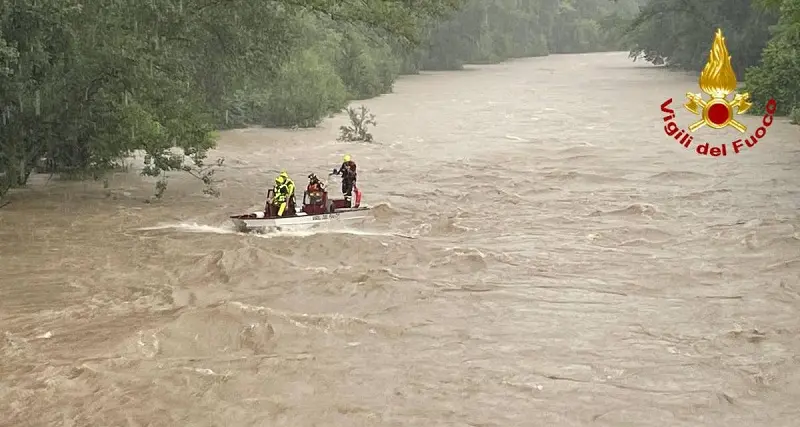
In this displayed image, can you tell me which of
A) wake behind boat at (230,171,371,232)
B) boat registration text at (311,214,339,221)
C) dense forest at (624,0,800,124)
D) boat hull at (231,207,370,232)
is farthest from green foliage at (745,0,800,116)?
boat registration text at (311,214,339,221)

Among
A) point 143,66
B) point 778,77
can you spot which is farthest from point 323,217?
point 778,77

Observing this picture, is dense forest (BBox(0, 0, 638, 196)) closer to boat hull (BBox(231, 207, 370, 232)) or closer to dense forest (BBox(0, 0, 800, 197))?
dense forest (BBox(0, 0, 800, 197))

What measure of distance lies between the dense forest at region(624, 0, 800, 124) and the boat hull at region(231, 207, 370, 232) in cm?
1187

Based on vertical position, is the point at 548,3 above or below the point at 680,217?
above

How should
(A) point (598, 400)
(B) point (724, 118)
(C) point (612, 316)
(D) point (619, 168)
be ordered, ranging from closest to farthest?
(A) point (598, 400) < (C) point (612, 316) < (D) point (619, 168) < (B) point (724, 118)

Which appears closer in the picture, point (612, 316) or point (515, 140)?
point (612, 316)

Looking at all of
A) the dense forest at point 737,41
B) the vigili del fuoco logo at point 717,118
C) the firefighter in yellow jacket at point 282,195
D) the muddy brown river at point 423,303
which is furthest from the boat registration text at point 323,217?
the dense forest at point 737,41

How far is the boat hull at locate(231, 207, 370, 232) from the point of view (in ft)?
56.5

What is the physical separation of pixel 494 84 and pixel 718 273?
45.3m

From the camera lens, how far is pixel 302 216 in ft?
57.4

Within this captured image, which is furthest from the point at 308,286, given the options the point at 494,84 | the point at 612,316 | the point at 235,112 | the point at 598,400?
the point at 494,84

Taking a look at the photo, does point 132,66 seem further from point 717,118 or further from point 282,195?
point 717,118

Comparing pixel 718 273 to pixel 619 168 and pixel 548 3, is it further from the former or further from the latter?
pixel 548 3

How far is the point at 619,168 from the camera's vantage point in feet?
82.9
